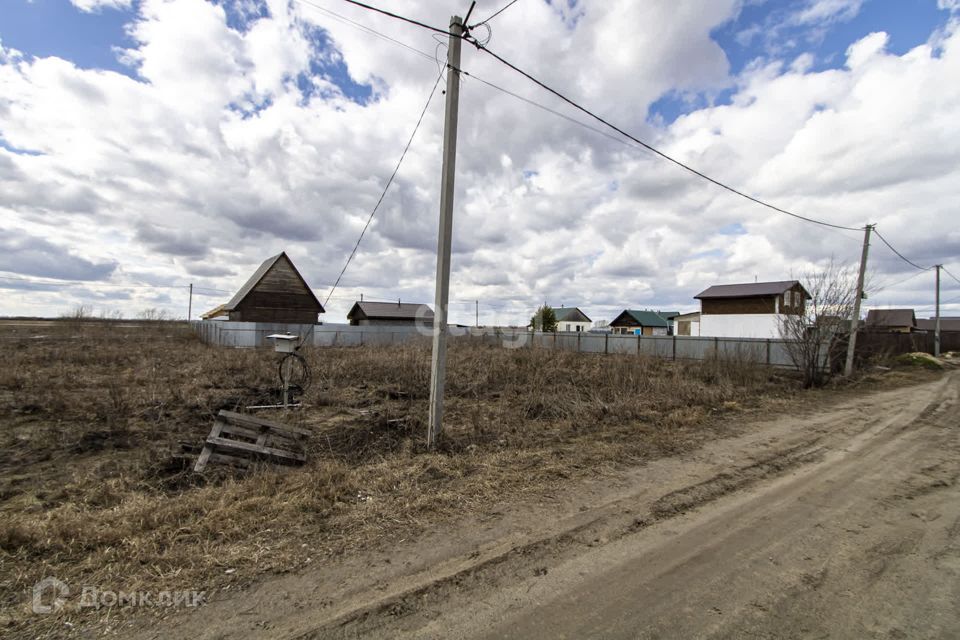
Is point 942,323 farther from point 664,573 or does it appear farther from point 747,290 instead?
point 664,573

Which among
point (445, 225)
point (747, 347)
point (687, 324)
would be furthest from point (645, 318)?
point (445, 225)


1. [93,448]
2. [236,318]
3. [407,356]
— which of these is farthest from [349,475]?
[236,318]

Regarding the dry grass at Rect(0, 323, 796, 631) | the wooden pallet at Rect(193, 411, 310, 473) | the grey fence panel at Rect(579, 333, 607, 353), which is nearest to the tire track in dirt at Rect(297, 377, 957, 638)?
the dry grass at Rect(0, 323, 796, 631)

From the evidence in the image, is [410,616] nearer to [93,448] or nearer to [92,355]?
[93,448]

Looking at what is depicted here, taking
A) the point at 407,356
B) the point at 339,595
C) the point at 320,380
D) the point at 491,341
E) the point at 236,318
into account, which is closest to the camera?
the point at 339,595

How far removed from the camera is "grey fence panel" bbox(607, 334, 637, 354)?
25223mm

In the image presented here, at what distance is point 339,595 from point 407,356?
1293 cm

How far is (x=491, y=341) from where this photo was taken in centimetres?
2800

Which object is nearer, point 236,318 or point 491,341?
point 491,341

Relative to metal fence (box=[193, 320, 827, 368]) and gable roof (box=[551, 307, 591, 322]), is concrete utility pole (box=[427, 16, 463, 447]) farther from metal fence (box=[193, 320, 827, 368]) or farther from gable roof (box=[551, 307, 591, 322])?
gable roof (box=[551, 307, 591, 322])

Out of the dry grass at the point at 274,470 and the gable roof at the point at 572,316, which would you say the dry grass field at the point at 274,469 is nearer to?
the dry grass at the point at 274,470

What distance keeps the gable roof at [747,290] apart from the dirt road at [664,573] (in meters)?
39.2

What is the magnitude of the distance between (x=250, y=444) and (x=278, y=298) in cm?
3207

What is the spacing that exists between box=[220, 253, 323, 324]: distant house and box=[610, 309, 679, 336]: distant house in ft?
146
